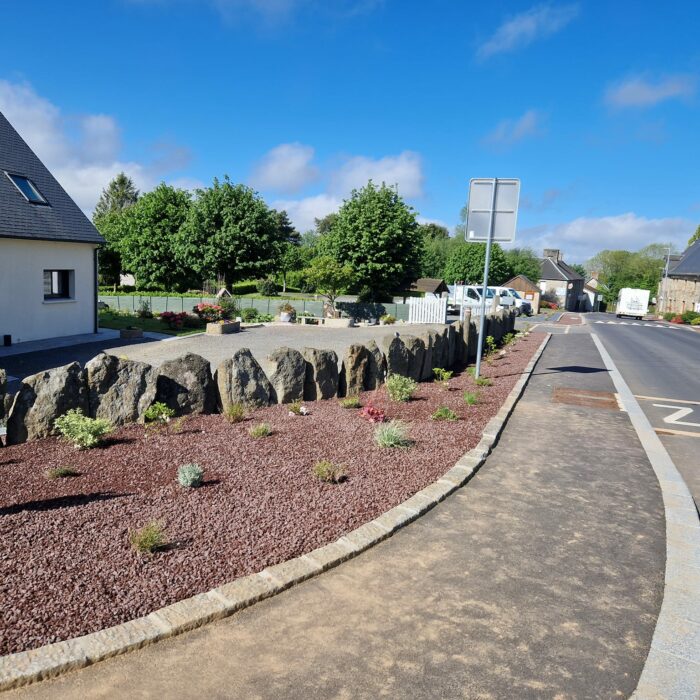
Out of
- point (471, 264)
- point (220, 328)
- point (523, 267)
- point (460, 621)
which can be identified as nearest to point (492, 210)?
point (460, 621)

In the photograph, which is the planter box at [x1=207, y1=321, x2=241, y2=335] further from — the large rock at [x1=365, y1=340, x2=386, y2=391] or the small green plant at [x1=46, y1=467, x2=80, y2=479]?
the small green plant at [x1=46, y1=467, x2=80, y2=479]

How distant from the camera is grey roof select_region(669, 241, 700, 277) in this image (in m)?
54.5

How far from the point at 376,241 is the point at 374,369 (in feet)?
75.3

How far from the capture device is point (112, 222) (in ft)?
184

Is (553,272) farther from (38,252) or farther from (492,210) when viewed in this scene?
(38,252)

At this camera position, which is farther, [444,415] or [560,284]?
[560,284]

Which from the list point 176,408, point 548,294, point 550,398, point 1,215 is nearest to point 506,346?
point 550,398

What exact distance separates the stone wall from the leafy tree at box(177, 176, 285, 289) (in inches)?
1049

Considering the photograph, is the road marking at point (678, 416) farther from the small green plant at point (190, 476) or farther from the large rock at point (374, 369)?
Result: the small green plant at point (190, 476)

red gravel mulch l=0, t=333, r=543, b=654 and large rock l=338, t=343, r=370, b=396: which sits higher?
large rock l=338, t=343, r=370, b=396

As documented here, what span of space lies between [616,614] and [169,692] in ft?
9.93

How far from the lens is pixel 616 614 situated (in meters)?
3.96

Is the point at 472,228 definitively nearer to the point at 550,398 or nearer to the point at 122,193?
the point at 550,398

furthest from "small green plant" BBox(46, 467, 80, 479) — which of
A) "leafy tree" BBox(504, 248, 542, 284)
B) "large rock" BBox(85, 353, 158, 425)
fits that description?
"leafy tree" BBox(504, 248, 542, 284)
